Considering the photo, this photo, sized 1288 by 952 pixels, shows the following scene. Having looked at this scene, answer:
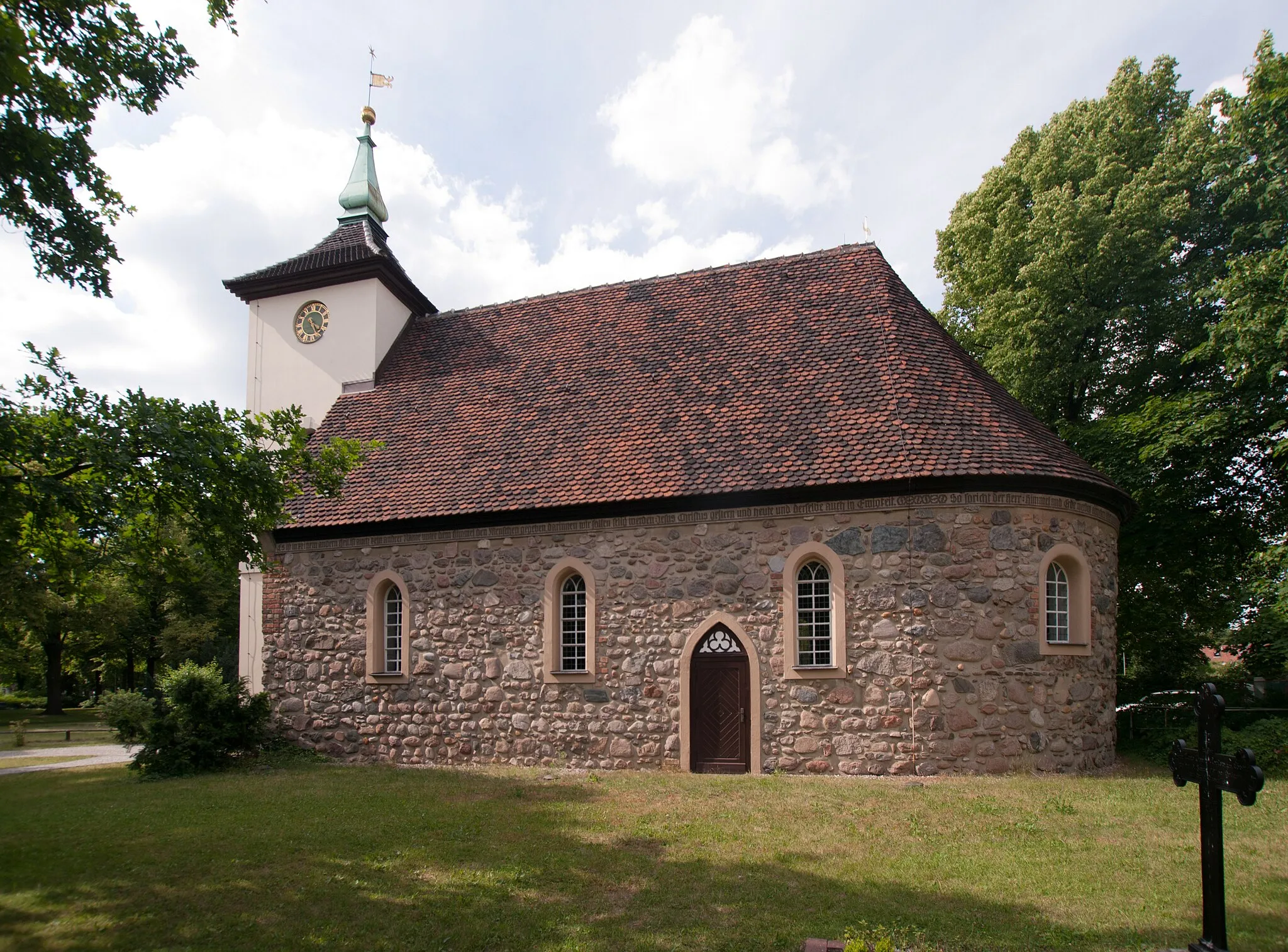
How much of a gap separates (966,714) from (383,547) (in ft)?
32.7

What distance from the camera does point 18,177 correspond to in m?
8.79

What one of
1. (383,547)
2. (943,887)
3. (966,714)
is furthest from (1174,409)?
(383,547)

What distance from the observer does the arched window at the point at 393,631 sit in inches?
637

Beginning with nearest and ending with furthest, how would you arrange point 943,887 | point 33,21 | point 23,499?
point 943,887 → point 23,499 → point 33,21

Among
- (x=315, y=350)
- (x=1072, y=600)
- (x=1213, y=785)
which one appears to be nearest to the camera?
(x=1213, y=785)

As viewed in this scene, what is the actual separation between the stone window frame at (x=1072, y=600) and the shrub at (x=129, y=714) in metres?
13.5

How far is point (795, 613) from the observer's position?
13352 millimetres

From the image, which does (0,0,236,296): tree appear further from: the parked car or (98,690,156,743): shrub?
the parked car

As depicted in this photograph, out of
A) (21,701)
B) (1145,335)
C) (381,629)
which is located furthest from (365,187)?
(21,701)

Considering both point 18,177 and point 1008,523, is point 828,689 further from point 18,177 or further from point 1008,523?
point 18,177

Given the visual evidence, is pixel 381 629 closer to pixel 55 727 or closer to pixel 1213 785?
pixel 1213 785

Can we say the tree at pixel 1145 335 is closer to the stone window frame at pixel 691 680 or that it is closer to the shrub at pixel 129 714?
the stone window frame at pixel 691 680

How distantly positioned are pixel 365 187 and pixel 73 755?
1445 centimetres

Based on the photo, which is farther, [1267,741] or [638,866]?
[1267,741]
